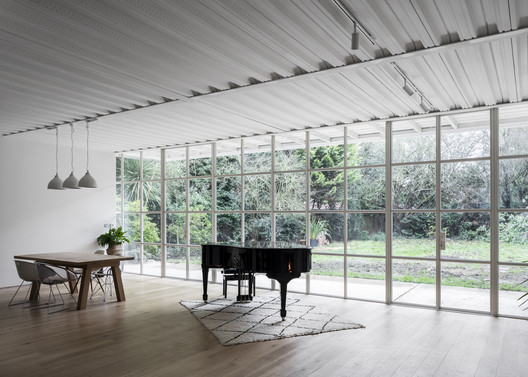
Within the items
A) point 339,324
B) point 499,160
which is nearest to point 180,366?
point 339,324

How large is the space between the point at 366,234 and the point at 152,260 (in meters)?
5.74

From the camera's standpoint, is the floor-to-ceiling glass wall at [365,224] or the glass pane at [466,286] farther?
the floor-to-ceiling glass wall at [365,224]

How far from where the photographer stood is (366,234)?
7.81 m

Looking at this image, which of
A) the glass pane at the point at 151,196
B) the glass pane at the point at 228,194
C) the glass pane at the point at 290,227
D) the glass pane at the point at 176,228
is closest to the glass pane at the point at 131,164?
the glass pane at the point at 151,196

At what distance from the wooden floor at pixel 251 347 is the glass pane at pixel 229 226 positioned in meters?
3.02

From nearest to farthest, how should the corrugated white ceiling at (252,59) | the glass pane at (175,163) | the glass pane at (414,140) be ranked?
the corrugated white ceiling at (252,59)
the glass pane at (414,140)
the glass pane at (175,163)

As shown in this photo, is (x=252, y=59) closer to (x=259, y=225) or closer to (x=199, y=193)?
(x=259, y=225)

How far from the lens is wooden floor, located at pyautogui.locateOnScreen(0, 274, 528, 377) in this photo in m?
4.20

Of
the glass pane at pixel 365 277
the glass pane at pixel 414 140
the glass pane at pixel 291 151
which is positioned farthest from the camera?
the glass pane at pixel 291 151

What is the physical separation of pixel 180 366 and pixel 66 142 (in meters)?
7.27

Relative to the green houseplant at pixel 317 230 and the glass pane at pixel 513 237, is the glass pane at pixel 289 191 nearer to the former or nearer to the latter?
the green houseplant at pixel 317 230

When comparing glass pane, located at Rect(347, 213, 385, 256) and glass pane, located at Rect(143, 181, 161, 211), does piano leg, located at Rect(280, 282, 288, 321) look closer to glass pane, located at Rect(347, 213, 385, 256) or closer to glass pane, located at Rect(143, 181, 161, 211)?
glass pane, located at Rect(347, 213, 385, 256)

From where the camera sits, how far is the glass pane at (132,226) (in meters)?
11.3

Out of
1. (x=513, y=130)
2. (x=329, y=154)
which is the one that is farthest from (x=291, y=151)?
(x=513, y=130)
